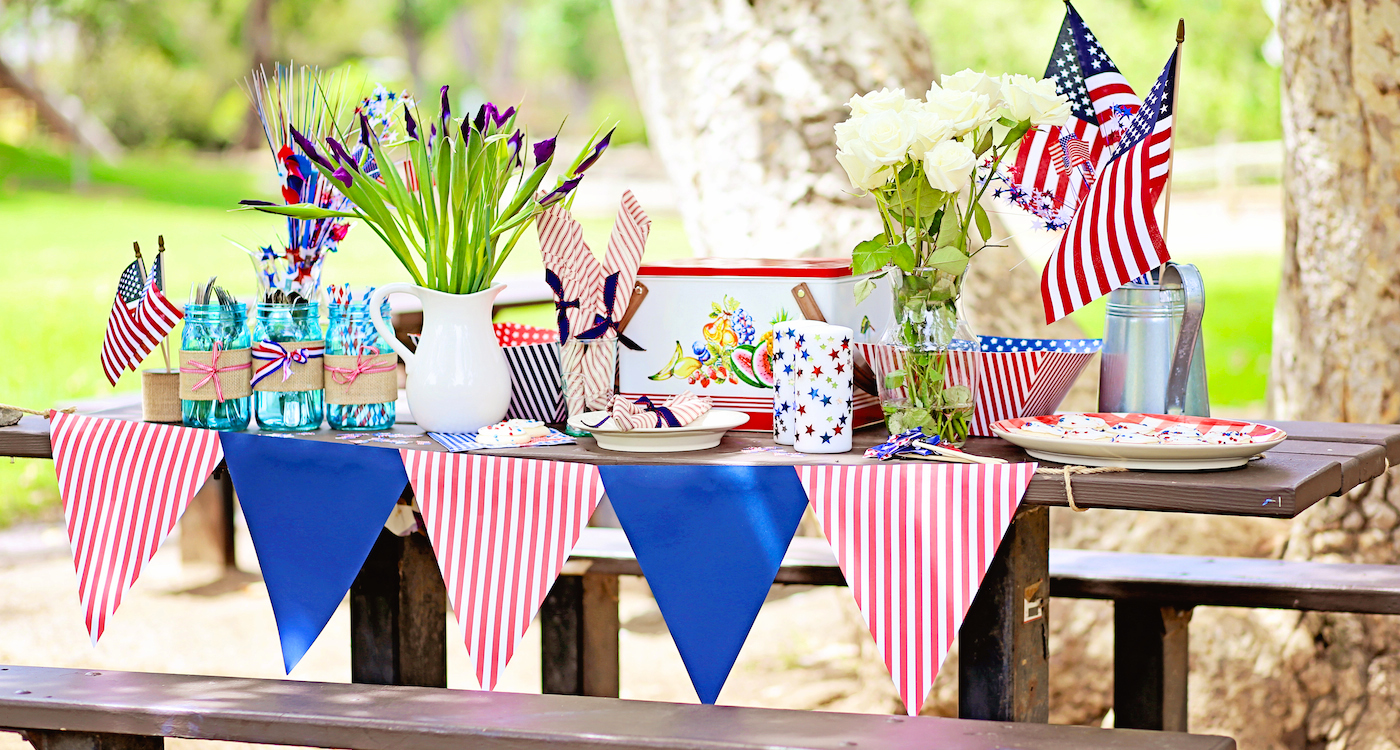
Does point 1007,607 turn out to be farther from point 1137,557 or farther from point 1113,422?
point 1137,557

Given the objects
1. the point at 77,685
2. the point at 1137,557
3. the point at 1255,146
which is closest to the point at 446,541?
the point at 77,685

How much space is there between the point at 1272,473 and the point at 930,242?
1.80 feet

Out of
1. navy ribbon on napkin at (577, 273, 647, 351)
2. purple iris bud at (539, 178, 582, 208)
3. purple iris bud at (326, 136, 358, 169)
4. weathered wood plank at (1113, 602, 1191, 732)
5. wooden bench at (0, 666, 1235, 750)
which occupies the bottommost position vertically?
weathered wood plank at (1113, 602, 1191, 732)

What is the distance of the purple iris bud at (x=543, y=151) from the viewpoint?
202cm

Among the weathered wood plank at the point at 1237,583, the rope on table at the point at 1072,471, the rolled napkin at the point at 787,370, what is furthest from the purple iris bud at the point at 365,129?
the weathered wood plank at the point at 1237,583

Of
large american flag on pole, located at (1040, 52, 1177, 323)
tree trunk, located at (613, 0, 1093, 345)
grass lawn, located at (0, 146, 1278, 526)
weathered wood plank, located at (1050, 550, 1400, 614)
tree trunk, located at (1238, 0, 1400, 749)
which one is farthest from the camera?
grass lawn, located at (0, 146, 1278, 526)

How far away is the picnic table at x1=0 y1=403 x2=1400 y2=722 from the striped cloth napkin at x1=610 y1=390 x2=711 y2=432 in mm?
46

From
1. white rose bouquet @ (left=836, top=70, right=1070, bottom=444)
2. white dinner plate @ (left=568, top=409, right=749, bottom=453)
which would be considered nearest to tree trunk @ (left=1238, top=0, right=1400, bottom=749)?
white rose bouquet @ (left=836, top=70, right=1070, bottom=444)

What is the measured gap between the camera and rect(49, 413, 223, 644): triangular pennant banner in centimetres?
212

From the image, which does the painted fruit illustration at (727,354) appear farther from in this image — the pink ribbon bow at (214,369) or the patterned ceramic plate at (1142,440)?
the pink ribbon bow at (214,369)

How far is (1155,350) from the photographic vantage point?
206cm

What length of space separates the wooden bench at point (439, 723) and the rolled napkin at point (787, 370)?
0.40 m

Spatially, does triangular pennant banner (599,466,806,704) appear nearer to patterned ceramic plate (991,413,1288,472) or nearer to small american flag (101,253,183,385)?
patterned ceramic plate (991,413,1288,472)

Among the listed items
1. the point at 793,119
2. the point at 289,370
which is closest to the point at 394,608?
the point at 289,370
